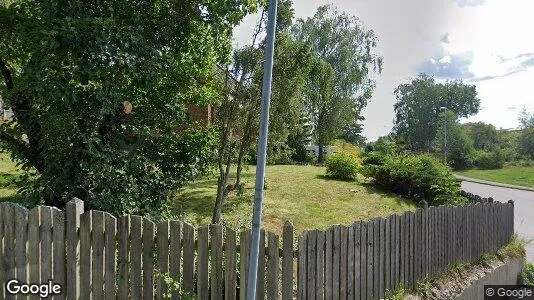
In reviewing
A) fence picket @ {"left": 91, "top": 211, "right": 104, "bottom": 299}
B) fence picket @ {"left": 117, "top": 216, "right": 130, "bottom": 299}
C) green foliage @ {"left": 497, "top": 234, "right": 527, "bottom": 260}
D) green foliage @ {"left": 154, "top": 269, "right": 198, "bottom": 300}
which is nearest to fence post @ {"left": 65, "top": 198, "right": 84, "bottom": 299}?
fence picket @ {"left": 91, "top": 211, "right": 104, "bottom": 299}

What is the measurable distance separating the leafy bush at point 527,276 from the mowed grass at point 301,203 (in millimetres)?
3738

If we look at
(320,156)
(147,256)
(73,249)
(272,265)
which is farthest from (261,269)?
(320,156)

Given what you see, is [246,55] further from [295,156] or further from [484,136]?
[484,136]

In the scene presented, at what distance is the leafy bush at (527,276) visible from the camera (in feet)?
31.8

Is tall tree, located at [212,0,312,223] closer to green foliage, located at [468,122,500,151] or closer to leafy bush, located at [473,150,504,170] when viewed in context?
leafy bush, located at [473,150,504,170]

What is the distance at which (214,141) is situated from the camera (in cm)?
632

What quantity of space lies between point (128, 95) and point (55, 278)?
271 centimetres

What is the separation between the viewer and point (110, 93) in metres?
4.87

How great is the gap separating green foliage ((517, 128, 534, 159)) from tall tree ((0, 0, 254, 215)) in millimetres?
66097

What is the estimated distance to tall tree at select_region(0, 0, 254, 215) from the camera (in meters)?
4.63

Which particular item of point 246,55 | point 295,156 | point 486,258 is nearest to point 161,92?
point 246,55

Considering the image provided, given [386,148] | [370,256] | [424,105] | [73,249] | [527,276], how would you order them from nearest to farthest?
[73,249] → [370,256] → [527,276] → [386,148] → [424,105]

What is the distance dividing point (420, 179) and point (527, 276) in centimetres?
485

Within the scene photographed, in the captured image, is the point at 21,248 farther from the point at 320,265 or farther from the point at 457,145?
the point at 457,145
